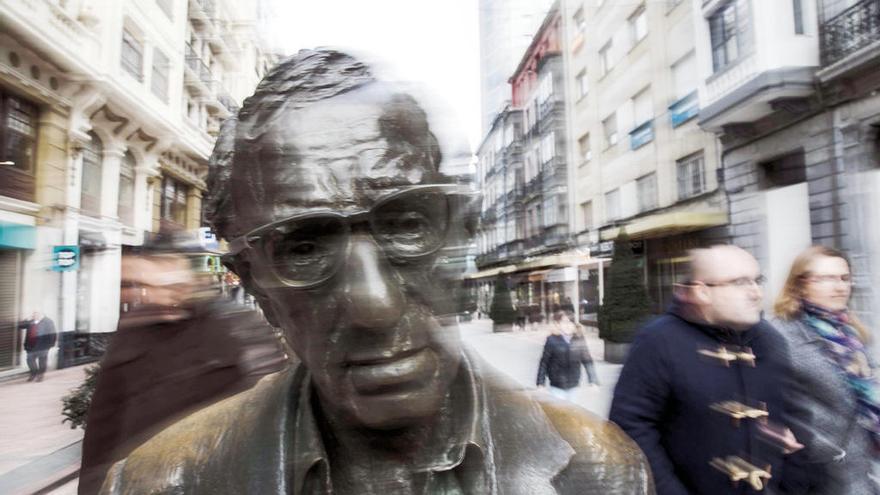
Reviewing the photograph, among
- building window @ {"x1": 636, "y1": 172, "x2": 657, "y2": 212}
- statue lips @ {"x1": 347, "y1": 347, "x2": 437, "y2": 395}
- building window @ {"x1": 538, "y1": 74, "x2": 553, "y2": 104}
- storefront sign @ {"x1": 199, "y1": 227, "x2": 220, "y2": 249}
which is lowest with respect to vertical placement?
statue lips @ {"x1": 347, "y1": 347, "x2": 437, "y2": 395}

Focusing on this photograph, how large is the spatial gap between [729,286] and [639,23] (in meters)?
0.45

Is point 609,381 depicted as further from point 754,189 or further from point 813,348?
point 813,348

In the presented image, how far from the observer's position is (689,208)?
0.81m

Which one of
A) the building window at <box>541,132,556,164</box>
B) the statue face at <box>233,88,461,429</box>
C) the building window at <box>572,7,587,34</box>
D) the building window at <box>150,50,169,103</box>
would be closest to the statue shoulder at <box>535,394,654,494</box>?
the statue face at <box>233,88,461,429</box>

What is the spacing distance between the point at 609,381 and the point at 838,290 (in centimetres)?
65

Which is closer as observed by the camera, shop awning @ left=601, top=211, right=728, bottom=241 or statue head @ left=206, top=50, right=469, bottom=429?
statue head @ left=206, top=50, right=469, bottom=429

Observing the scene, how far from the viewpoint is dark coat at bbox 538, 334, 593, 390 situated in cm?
75

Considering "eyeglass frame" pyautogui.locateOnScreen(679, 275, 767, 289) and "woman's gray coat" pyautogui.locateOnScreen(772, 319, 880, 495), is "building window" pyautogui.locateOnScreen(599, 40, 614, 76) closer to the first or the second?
"eyeglass frame" pyautogui.locateOnScreen(679, 275, 767, 289)

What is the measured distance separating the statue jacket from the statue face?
4.6 inches

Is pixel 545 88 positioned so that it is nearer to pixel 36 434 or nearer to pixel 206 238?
pixel 206 238

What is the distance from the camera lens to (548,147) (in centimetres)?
81

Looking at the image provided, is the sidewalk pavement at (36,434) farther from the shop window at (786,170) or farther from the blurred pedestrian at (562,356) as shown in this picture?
the shop window at (786,170)

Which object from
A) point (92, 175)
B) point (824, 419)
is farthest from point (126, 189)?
point (824, 419)

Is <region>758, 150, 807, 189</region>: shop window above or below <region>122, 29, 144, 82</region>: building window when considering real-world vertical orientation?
below
